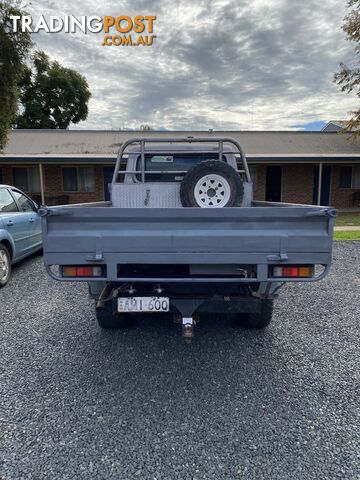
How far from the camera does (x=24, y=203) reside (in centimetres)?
670

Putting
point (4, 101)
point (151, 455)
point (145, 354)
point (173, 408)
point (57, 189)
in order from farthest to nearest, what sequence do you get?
point (57, 189) → point (4, 101) → point (145, 354) → point (173, 408) → point (151, 455)

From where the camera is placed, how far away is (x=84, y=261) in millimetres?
2641

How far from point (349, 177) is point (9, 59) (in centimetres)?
1508

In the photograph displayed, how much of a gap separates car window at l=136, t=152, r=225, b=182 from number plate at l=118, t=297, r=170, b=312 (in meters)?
2.18

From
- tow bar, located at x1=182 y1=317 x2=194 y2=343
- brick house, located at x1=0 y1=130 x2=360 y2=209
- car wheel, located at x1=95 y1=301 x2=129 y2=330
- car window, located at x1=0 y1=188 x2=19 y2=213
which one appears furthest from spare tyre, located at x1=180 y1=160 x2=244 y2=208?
brick house, located at x1=0 y1=130 x2=360 y2=209

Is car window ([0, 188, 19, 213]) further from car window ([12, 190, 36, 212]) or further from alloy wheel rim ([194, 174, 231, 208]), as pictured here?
alloy wheel rim ([194, 174, 231, 208])

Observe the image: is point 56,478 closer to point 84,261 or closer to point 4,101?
point 84,261

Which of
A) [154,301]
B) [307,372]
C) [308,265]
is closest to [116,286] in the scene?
[154,301]

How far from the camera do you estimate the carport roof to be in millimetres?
14656

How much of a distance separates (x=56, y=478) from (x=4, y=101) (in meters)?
10.6

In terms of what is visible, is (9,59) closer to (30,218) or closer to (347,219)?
(30,218)

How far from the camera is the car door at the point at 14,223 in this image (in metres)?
5.78

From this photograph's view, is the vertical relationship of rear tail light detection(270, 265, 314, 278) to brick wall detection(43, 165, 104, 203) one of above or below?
below

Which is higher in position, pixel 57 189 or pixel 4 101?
pixel 4 101
